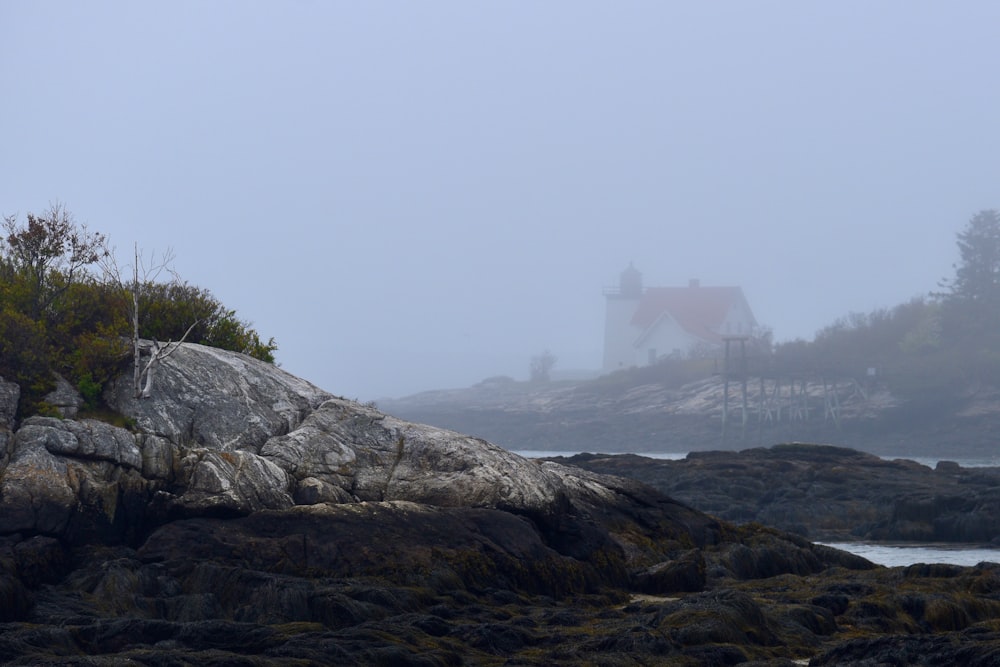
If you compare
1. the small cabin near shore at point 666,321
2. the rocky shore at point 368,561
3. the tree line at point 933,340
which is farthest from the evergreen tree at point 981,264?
the rocky shore at point 368,561

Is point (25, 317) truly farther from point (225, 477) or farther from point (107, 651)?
point (107, 651)

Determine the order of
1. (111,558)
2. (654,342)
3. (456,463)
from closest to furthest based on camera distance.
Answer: (111,558) < (456,463) < (654,342)

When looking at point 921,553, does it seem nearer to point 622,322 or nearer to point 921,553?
point 921,553

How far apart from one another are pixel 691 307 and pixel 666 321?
6265mm

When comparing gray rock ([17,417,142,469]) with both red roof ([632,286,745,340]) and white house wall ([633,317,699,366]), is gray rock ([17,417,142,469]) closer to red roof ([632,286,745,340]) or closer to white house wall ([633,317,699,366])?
white house wall ([633,317,699,366])

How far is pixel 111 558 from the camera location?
16.3 m

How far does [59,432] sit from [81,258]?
568cm

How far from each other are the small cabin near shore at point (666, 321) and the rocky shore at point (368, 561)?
301ft

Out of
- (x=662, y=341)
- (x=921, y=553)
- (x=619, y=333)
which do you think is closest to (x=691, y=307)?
(x=662, y=341)

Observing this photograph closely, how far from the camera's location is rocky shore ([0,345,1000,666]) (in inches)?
532

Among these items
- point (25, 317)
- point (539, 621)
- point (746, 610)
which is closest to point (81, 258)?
point (25, 317)

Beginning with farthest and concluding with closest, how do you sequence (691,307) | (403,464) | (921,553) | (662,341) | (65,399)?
1. (691,307)
2. (662,341)
3. (921,553)
4. (403,464)
5. (65,399)

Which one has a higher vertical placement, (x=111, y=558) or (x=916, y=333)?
(x=916, y=333)

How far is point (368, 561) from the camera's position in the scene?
55.0 ft
